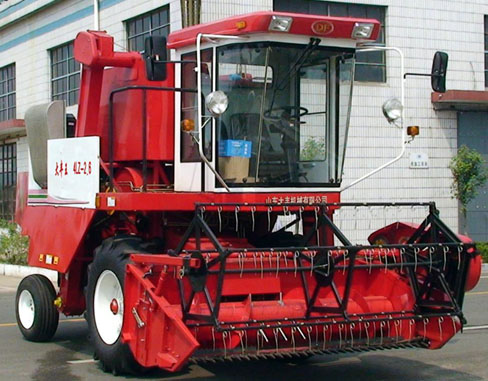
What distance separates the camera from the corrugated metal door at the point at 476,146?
22625mm

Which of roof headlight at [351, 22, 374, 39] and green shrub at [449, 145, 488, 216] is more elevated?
roof headlight at [351, 22, 374, 39]

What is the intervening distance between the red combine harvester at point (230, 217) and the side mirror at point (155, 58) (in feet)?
0.06

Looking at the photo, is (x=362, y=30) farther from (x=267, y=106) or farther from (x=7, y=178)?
(x=7, y=178)

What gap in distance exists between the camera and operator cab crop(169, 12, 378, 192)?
8.39 metres

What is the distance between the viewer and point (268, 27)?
8156 millimetres

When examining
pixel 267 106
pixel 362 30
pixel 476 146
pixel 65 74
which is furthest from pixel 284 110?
pixel 65 74

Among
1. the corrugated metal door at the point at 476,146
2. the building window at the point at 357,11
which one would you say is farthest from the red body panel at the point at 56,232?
the corrugated metal door at the point at 476,146

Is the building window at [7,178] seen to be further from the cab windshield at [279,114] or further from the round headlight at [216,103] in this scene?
the round headlight at [216,103]

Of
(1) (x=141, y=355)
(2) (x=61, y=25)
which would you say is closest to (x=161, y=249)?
(1) (x=141, y=355)

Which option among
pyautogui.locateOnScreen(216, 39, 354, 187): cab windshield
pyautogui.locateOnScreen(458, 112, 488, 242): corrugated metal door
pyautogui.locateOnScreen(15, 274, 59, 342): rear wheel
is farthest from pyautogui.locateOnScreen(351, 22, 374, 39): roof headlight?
pyautogui.locateOnScreen(458, 112, 488, 242): corrugated metal door

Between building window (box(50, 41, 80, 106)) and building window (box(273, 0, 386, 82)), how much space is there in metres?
7.10

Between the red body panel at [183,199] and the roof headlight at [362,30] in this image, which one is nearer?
the red body panel at [183,199]

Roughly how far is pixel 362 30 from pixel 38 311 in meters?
4.88

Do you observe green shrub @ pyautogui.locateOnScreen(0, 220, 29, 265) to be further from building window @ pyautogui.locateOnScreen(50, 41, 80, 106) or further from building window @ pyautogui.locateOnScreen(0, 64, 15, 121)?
building window @ pyautogui.locateOnScreen(0, 64, 15, 121)
